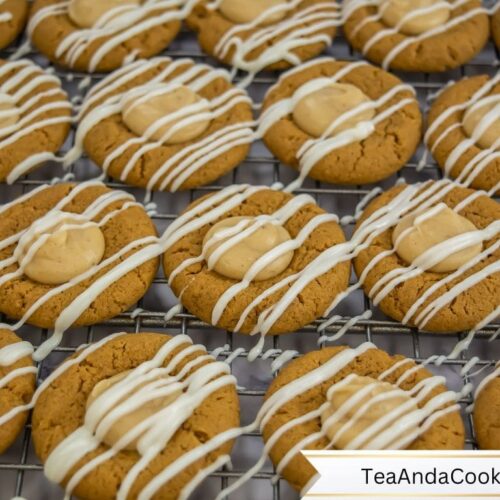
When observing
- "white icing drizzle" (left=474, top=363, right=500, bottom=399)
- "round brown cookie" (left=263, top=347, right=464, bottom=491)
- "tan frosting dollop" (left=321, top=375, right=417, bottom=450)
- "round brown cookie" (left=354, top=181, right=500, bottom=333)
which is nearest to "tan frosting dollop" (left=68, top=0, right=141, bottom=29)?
"round brown cookie" (left=354, top=181, right=500, bottom=333)

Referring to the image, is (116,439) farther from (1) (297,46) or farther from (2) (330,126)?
(1) (297,46)

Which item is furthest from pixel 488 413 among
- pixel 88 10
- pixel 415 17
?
pixel 88 10

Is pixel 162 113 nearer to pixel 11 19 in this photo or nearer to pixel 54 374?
pixel 11 19

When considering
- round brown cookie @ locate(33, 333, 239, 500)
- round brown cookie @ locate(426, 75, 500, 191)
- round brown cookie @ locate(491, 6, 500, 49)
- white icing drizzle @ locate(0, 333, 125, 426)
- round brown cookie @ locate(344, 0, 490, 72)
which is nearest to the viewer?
round brown cookie @ locate(33, 333, 239, 500)

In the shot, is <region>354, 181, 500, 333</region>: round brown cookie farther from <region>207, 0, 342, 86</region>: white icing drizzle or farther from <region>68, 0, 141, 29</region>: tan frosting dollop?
<region>68, 0, 141, 29</region>: tan frosting dollop

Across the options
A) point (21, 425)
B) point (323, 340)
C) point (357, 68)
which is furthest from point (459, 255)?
point (21, 425)

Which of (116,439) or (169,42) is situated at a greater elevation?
(169,42)
